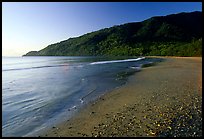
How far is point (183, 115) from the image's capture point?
40.9 ft

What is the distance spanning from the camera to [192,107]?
14086 mm

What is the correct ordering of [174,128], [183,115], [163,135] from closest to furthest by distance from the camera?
1. [163,135]
2. [174,128]
3. [183,115]

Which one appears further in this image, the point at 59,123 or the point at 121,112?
the point at 121,112

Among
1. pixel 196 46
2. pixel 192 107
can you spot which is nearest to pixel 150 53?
pixel 196 46

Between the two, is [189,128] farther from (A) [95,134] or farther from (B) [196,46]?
(B) [196,46]

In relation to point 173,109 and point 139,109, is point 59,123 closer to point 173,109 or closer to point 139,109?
point 139,109

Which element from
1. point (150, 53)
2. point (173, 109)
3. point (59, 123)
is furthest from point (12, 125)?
point (150, 53)

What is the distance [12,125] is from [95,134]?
5.23 m

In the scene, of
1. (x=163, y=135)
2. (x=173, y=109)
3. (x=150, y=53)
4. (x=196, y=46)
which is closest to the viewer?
(x=163, y=135)

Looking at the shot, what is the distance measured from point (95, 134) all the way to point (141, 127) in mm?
2191

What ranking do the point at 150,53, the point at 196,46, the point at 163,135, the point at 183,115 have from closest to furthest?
the point at 163,135
the point at 183,115
the point at 196,46
the point at 150,53

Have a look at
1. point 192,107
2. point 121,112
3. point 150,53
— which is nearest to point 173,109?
point 192,107

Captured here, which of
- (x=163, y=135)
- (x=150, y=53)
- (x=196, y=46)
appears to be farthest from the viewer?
(x=150, y=53)

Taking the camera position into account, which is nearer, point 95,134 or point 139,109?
point 95,134
